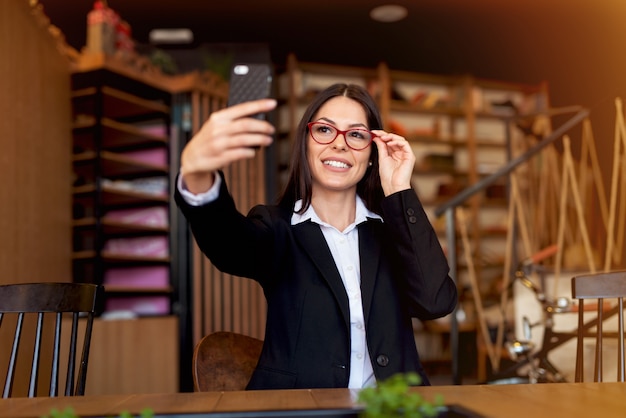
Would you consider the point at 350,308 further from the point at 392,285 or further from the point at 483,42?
the point at 483,42

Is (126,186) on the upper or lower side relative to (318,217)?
upper

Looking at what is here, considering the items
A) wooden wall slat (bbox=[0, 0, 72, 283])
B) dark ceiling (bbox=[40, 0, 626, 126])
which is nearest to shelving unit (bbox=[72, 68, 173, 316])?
wooden wall slat (bbox=[0, 0, 72, 283])

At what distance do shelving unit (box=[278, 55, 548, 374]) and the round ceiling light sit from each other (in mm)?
968

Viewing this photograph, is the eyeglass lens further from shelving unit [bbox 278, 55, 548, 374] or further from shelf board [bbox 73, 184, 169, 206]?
Answer: shelving unit [bbox 278, 55, 548, 374]

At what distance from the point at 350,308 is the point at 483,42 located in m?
5.56

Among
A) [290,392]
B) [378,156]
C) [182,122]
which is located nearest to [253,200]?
[182,122]

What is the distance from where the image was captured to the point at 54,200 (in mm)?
3812

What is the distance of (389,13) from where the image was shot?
603cm

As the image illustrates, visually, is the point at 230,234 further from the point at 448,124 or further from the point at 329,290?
the point at 448,124

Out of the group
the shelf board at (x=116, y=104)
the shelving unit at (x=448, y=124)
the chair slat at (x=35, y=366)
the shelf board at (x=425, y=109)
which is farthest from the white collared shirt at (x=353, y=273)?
the shelf board at (x=425, y=109)

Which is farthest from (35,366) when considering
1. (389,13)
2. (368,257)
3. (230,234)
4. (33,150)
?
(389,13)

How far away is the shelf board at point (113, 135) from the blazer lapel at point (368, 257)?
9.77 ft

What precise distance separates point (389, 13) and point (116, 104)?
108 inches

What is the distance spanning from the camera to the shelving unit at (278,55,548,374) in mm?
6930
